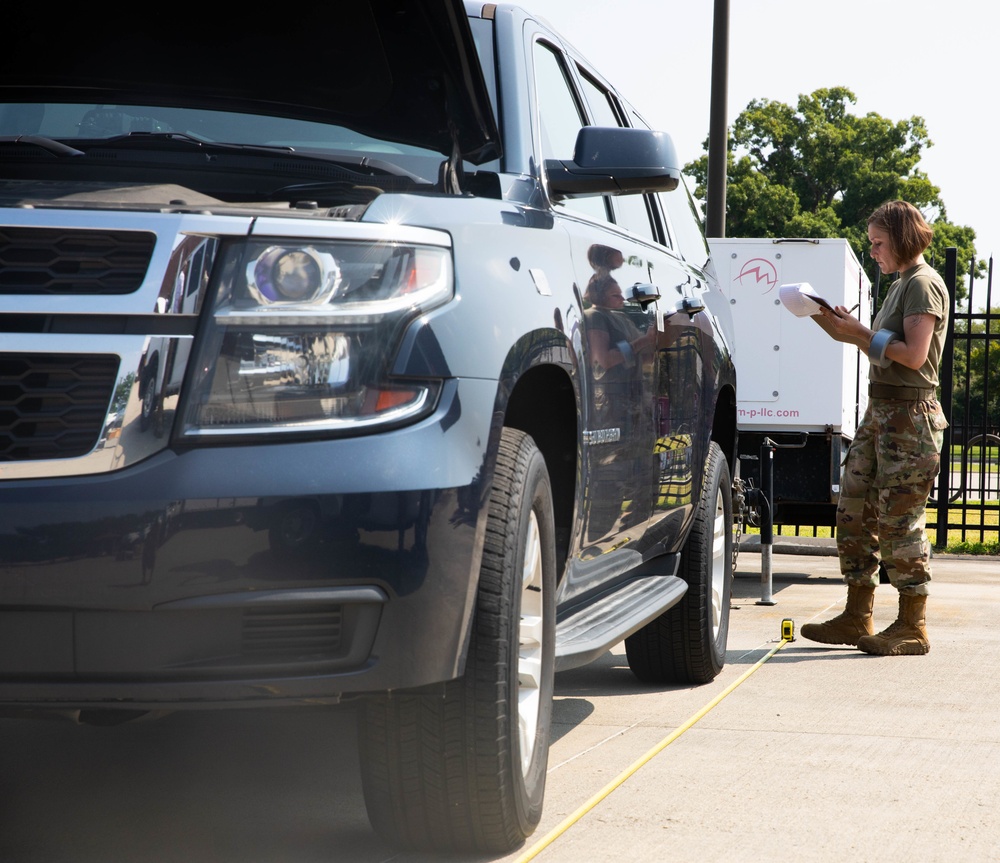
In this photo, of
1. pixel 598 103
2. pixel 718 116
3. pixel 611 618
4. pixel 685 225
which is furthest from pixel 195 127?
pixel 718 116

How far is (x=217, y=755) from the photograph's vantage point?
400 centimetres

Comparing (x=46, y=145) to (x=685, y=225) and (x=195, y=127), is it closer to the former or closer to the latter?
(x=195, y=127)

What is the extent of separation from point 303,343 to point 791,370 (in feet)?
25.7

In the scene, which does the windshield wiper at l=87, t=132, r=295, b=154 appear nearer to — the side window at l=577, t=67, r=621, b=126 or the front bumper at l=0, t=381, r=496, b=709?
the front bumper at l=0, t=381, r=496, b=709

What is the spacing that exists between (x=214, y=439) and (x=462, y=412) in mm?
474

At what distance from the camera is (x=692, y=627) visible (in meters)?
5.23

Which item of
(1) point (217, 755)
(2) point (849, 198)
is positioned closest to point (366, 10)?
(1) point (217, 755)

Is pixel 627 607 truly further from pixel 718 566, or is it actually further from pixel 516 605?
pixel 718 566

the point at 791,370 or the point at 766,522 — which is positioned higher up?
the point at 791,370

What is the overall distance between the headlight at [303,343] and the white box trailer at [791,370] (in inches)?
293

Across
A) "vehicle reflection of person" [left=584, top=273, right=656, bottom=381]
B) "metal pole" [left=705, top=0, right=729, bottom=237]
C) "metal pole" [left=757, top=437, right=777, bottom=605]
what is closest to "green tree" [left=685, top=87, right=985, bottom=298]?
"metal pole" [left=705, top=0, right=729, bottom=237]

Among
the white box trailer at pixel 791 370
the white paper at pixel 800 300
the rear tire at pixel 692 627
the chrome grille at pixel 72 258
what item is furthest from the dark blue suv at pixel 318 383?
the white box trailer at pixel 791 370

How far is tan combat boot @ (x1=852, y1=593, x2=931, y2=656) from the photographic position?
6285mm

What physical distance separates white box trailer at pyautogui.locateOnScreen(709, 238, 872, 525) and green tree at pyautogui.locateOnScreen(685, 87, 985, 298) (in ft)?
128
